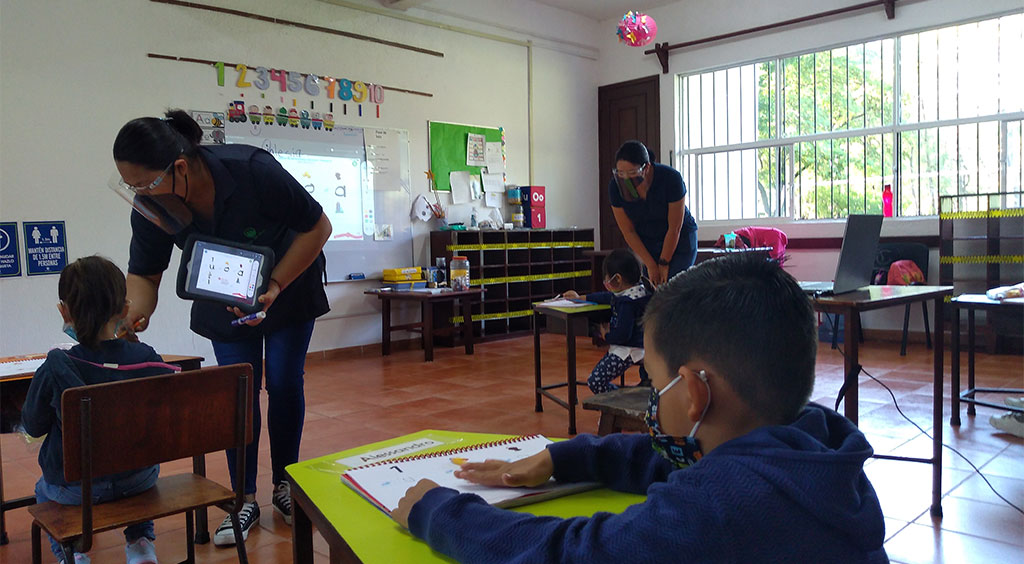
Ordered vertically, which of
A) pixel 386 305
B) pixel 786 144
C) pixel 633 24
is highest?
pixel 633 24

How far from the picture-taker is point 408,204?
6500mm

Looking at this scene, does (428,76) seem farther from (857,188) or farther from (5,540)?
(5,540)

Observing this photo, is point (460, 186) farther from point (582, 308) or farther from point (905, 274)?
point (905, 274)

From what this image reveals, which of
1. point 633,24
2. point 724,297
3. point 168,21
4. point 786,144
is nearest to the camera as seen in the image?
point 724,297

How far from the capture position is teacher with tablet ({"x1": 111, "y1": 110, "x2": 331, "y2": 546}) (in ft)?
5.84

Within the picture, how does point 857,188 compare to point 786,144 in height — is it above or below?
below

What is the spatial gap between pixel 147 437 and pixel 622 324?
2.18 m

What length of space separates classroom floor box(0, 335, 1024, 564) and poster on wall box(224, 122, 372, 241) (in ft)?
3.88

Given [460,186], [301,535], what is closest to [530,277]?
[460,186]

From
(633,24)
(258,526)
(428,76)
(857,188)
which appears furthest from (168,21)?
(857,188)

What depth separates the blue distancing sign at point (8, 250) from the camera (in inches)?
174

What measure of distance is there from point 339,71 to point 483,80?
5.28 ft

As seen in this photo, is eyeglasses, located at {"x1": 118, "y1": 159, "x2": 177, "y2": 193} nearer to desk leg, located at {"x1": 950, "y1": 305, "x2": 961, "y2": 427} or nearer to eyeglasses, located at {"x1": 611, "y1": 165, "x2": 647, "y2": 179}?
eyeglasses, located at {"x1": 611, "y1": 165, "x2": 647, "y2": 179}

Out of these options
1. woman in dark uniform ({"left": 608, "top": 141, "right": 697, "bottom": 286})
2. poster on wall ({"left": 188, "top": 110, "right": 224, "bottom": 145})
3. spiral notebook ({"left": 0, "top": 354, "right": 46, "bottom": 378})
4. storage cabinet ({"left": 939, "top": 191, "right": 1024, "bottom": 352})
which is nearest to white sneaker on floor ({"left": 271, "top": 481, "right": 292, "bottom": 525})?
spiral notebook ({"left": 0, "top": 354, "right": 46, "bottom": 378})
